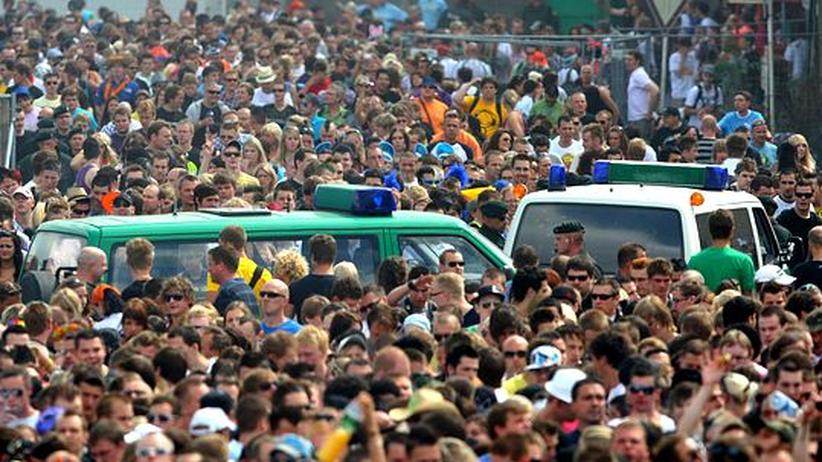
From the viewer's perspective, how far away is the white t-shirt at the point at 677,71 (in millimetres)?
28906

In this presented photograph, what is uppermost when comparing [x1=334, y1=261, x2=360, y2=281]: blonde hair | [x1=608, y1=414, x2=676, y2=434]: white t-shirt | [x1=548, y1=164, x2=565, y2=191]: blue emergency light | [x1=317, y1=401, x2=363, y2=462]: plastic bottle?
[x1=548, y1=164, x2=565, y2=191]: blue emergency light

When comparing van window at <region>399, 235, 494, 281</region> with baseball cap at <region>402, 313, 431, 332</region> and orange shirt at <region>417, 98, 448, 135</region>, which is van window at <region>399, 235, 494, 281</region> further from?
orange shirt at <region>417, 98, 448, 135</region>

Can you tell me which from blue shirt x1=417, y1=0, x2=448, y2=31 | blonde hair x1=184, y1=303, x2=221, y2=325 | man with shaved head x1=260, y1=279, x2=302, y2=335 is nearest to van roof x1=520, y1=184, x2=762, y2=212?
man with shaved head x1=260, y1=279, x2=302, y2=335

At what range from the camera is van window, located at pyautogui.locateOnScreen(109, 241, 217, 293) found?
51.6ft

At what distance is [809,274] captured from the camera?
16.7m

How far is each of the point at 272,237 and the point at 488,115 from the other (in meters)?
10.1

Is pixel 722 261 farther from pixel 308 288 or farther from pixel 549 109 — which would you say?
pixel 549 109

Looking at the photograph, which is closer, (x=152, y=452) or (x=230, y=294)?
(x=152, y=452)

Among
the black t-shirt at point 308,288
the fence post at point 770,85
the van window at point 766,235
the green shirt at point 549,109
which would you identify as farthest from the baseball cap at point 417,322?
the fence post at point 770,85

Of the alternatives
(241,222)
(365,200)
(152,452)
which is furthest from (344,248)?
(152,452)

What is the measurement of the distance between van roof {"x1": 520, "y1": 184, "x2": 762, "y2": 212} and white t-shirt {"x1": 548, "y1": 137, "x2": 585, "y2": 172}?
545cm

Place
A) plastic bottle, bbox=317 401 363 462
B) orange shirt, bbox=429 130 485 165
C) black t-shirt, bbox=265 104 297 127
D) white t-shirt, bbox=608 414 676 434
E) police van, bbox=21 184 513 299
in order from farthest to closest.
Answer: black t-shirt, bbox=265 104 297 127, orange shirt, bbox=429 130 485 165, police van, bbox=21 184 513 299, white t-shirt, bbox=608 414 676 434, plastic bottle, bbox=317 401 363 462

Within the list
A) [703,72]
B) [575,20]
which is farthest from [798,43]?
[575,20]

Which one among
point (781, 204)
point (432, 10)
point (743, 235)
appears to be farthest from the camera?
point (432, 10)
